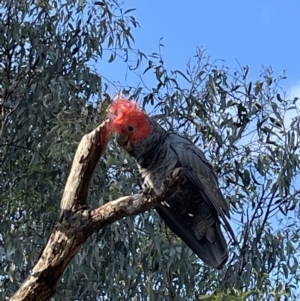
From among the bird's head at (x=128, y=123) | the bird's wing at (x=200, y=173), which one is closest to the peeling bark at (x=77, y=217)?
the bird's head at (x=128, y=123)

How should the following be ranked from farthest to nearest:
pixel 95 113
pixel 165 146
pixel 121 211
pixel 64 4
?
1. pixel 64 4
2. pixel 95 113
3. pixel 165 146
4. pixel 121 211

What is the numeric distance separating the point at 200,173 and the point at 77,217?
2.49ft

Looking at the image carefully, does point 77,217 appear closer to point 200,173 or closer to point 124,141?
point 124,141

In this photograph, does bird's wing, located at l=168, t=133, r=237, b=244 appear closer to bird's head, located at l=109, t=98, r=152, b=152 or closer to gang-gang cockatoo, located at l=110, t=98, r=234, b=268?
gang-gang cockatoo, located at l=110, t=98, r=234, b=268

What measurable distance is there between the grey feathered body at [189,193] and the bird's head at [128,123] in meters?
0.04

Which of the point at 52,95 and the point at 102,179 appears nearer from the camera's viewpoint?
the point at 102,179

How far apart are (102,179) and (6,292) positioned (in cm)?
75

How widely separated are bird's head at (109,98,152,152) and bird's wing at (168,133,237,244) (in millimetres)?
183

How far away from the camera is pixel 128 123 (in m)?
2.55

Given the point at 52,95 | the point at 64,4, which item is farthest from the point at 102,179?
the point at 64,4

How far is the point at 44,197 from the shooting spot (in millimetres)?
3781

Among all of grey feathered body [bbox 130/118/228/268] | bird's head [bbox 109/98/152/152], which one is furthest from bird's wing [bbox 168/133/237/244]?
bird's head [bbox 109/98/152/152]

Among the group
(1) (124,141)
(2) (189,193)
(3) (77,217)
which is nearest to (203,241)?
(2) (189,193)

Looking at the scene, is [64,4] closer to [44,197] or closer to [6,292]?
[44,197]
